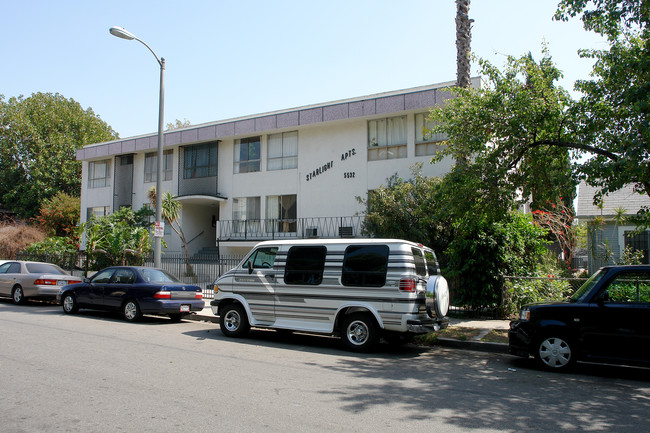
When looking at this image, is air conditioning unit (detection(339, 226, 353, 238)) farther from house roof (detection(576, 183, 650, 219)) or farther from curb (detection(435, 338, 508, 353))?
curb (detection(435, 338, 508, 353))

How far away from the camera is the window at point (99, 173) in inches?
1178

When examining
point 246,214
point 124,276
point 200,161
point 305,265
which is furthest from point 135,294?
point 200,161

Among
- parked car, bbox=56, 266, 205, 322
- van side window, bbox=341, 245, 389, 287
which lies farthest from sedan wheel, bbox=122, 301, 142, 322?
van side window, bbox=341, 245, 389, 287

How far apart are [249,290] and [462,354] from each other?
4551mm

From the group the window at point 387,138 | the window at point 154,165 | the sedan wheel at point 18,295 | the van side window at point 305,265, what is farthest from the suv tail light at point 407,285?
the window at point 154,165

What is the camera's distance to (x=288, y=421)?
506cm

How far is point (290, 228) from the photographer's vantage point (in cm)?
2234

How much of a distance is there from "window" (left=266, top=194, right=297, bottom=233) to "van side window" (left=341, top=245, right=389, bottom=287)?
12827 mm

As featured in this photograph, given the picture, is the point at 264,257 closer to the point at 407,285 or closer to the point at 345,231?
the point at 407,285

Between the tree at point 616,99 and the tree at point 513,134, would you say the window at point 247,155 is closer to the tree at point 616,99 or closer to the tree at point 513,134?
the tree at point 513,134

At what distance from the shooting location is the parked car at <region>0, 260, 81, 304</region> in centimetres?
1576

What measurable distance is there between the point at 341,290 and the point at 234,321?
2.87m

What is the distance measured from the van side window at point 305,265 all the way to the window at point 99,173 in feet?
76.7

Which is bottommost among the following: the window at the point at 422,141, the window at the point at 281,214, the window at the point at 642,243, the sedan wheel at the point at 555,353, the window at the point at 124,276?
→ the sedan wheel at the point at 555,353
